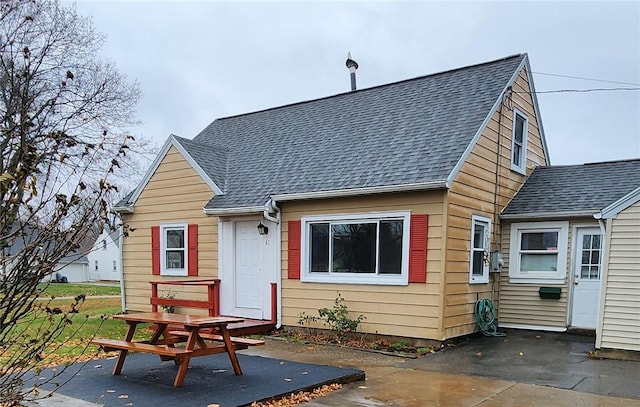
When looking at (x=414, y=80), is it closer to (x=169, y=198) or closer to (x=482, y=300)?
(x=482, y=300)

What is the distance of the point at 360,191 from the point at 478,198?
2392mm

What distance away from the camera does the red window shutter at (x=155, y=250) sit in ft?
38.3

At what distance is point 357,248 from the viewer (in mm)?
8922

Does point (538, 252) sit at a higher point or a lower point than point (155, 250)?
higher

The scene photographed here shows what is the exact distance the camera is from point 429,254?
8.08 meters

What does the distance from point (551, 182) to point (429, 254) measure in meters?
4.32

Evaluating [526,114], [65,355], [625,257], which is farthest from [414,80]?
[65,355]

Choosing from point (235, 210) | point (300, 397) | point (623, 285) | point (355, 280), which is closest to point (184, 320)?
point (300, 397)

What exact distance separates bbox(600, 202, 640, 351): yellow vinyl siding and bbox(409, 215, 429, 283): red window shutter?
2725 millimetres

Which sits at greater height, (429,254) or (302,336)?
(429,254)

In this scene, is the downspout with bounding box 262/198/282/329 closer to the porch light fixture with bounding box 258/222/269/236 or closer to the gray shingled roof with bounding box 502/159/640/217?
the porch light fixture with bounding box 258/222/269/236

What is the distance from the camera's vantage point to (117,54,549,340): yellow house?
8250 mm

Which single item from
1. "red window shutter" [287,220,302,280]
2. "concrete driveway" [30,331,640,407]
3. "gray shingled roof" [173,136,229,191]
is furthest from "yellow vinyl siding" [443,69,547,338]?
"gray shingled roof" [173,136,229,191]

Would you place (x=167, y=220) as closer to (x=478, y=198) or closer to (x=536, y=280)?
(x=478, y=198)
